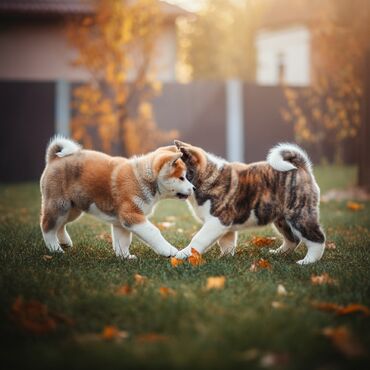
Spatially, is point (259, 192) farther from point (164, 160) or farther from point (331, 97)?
point (331, 97)

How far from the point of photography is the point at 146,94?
13070 mm

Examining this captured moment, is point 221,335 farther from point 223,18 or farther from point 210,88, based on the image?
point 223,18

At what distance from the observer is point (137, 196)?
4.66 meters

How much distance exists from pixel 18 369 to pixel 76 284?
1.39 m

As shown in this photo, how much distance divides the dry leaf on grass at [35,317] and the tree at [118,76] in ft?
30.1

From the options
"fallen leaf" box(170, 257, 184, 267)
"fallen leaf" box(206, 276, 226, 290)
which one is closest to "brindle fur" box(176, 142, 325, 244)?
"fallen leaf" box(170, 257, 184, 267)

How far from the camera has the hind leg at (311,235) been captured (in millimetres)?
4551

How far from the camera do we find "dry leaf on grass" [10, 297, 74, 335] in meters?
2.92

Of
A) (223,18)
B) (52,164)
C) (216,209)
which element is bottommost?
(216,209)

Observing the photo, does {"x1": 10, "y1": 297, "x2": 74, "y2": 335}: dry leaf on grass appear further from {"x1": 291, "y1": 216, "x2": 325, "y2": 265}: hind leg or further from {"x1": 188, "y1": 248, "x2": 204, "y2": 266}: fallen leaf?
{"x1": 291, "y1": 216, "x2": 325, "y2": 265}: hind leg

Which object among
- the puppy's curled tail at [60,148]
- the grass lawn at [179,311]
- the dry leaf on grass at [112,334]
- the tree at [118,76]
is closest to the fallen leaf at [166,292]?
the grass lawn at [179,311]

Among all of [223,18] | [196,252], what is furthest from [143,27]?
[223,18]

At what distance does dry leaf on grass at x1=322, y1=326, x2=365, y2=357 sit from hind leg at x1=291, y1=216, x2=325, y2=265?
5.48ft

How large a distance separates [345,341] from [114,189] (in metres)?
2.55
